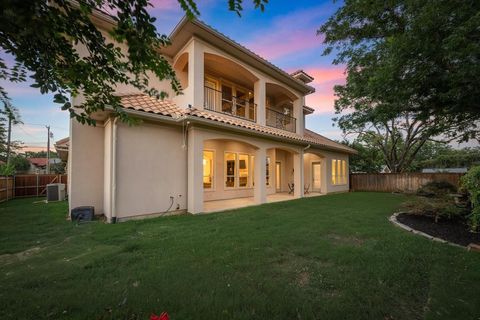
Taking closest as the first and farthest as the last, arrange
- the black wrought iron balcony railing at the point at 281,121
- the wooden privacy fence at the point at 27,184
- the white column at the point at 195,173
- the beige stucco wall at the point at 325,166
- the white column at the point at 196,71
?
the white column at the point at 195,173
the white column at the point at 196,71
the wooden privacy fence at the point at 27,184
the black wrought iron balcony railing at the point at 281,121
the beige stucco wall at the point at 325,166

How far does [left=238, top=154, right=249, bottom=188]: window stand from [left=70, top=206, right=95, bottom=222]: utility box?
7.17 m

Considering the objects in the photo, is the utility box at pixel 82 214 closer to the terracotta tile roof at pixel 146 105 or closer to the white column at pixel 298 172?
the terracotta tile roof at pixel 146 105

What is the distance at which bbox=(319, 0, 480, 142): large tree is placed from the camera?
527cm

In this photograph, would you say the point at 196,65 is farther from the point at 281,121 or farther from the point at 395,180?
the point at 395,180

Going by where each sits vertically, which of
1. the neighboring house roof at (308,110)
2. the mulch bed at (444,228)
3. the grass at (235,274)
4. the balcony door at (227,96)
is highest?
the neighboring house roof at (308,110)

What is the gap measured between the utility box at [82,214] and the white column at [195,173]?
3142mm

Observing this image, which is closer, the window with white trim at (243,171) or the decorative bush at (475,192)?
the decorative bush at (475,192)

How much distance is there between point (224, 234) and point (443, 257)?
14.0 ft

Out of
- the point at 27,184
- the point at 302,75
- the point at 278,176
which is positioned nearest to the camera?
the point at 27,184

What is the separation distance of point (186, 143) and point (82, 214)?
408 cm

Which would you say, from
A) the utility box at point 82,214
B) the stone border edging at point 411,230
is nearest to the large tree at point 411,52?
the stone border edging at point 411,230

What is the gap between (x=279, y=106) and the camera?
15.3m

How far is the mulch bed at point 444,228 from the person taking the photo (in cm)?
491

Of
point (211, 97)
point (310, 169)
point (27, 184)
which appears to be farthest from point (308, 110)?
point (27, 184)
